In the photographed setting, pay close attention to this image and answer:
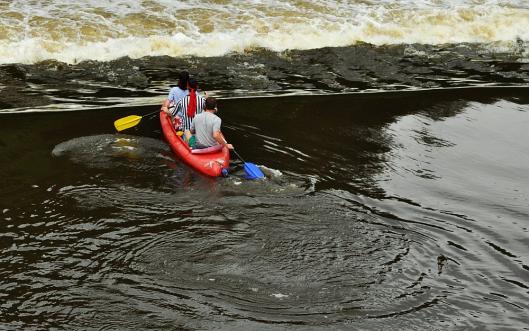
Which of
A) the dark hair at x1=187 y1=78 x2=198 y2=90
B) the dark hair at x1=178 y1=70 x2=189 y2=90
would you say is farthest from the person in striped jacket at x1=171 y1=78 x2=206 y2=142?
the dark hair at x1=178 y1=70 x2=189 y2=90

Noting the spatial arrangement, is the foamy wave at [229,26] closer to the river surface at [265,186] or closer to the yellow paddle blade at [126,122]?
the river surface at [265,186]

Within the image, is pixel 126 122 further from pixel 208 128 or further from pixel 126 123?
pixel 208 128

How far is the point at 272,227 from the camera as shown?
7410 millimetres

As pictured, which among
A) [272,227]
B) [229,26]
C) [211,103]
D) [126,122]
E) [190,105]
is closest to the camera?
[272,227]

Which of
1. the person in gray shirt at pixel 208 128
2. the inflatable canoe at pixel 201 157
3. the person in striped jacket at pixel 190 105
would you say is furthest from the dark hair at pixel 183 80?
the person in gray shirt at pixel 208 128

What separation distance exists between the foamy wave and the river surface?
0.12 meters

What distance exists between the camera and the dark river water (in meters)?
5.91

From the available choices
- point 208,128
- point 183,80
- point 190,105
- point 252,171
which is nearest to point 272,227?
point 252,171

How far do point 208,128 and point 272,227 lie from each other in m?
2.71

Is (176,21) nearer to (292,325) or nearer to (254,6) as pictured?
(254,6)

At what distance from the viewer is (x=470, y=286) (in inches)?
251

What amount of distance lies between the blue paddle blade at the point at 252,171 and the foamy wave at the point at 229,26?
8.07m

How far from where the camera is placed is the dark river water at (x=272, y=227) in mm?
5910

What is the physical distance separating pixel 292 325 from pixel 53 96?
8861mm
